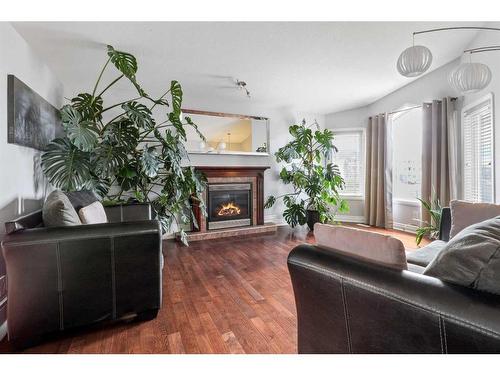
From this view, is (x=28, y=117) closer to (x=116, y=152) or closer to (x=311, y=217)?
(x=116, y=152)

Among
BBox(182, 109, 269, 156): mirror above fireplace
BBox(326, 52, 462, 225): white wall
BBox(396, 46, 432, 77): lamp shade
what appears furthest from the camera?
BBox(182, 109, 269, 156): mirror above fireplace

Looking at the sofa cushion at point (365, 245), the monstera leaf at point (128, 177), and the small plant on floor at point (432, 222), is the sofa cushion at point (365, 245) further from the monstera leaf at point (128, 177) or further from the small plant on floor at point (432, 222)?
the small plant on floor at point (432, 222)

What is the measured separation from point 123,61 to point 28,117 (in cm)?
91

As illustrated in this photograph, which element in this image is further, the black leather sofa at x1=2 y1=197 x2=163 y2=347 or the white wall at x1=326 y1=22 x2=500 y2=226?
the white wall at x1=326 y1=22 x2=500 y2=226

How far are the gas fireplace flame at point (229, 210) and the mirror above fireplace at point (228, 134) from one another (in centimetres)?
89

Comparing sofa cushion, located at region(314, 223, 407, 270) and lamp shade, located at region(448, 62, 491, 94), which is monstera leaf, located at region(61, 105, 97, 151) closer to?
sofa cushion, located at region(314, 223, 407, 270)

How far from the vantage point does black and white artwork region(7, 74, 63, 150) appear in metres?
1.89

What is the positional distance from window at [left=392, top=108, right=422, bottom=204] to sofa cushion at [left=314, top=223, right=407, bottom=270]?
3.93m

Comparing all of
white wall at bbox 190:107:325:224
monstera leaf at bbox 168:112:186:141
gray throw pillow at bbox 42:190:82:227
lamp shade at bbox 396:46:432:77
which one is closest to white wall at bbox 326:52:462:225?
white wall at bbox 190:107:325:224

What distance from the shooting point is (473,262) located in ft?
2.66

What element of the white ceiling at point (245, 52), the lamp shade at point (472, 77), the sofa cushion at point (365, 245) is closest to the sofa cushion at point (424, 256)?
the sofa cushion at point (365, 245)

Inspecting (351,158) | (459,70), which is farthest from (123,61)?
(351,158)

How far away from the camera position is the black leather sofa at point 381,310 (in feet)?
2.31
